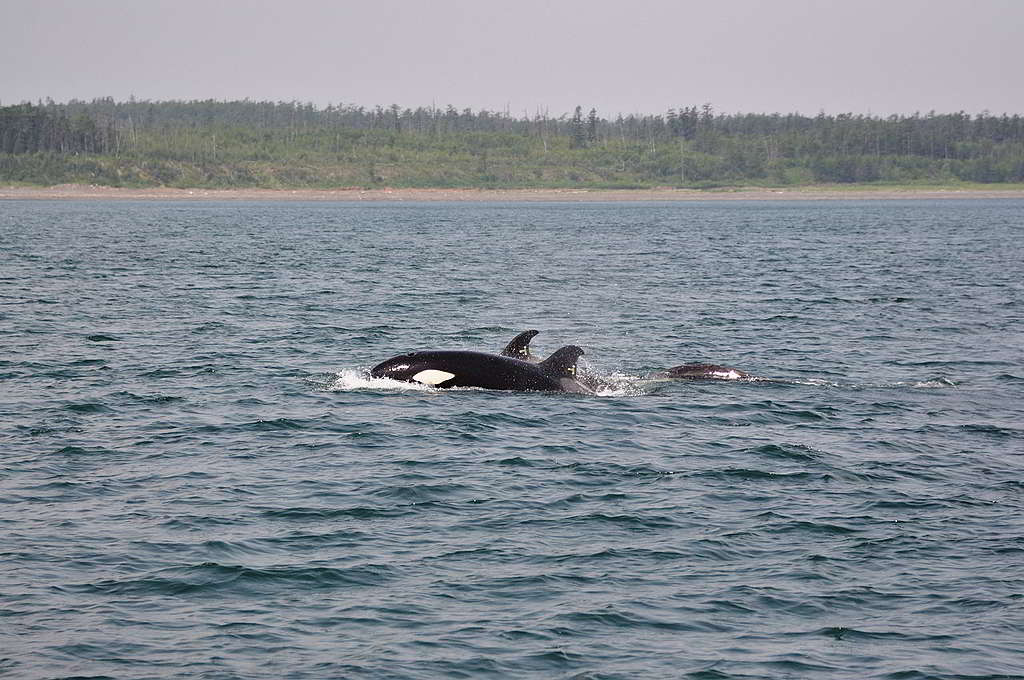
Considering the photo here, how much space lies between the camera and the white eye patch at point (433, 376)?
2616 cm

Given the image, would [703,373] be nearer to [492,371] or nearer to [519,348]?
[519,348]

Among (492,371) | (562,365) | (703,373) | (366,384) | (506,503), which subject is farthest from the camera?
(703,373)

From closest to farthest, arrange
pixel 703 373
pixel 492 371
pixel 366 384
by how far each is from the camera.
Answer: pixel 492 371, pixel 366 384, pixel 703 373

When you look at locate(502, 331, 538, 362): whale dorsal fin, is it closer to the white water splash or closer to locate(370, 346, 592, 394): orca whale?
locate(370, 346, 592, 394): orca whale

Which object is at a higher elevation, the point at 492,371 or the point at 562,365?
the point at 562,365

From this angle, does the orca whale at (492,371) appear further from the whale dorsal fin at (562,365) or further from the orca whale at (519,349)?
the orca whale at (519,349)

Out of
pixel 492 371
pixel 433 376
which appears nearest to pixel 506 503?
pixel 492 371

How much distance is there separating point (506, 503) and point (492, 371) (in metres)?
8.37

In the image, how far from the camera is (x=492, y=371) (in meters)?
26.2

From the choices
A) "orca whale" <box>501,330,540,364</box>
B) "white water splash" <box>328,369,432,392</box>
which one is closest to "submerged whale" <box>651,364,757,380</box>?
"orca whale" <box>501,330,540,364</box>

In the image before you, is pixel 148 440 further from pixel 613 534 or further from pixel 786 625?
pixel 786 625

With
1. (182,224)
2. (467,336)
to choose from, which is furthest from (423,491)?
(182,224)

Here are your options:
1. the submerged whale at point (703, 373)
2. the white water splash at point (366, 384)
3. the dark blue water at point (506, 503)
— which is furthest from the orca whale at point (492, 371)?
the submerged whale at point (703, 373)

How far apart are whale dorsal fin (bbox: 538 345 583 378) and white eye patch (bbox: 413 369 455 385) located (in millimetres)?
1972
